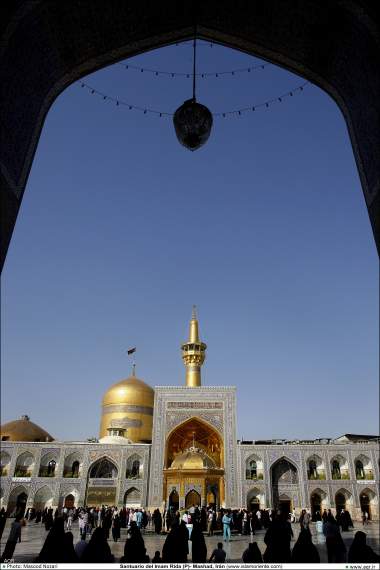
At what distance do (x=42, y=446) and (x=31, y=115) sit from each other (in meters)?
21.0

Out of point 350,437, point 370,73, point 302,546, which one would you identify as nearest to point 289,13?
point 370,73

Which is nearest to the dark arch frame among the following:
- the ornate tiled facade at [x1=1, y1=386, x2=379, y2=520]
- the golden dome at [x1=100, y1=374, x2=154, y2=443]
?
the ornate tiled facade at [x1=1, y1=386, x2=379, y2=520]

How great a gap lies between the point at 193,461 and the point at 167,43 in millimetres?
17956

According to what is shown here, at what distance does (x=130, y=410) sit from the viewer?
29.3 meters

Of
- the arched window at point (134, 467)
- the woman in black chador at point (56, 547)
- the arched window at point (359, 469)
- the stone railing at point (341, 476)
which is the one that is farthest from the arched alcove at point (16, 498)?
the woman in black chador at point (56, 547)

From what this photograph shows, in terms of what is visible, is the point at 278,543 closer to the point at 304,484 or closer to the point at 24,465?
the point at 304,484

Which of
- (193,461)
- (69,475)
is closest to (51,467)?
(69,475)

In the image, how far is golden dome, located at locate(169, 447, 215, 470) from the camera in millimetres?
20078

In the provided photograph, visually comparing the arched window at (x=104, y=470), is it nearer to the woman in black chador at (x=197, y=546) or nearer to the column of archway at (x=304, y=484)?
the column of archway at (x=304, y=484)

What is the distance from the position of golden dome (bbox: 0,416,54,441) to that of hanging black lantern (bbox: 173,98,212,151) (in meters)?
26.1

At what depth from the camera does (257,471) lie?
75.1 ft

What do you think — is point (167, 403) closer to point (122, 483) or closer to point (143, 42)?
point (122, 483)

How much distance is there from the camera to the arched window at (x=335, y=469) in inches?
905

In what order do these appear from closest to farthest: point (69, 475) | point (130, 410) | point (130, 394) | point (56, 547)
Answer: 1. point (56, 547)
2. point (69, 475)
3. point (130, 410)
4. point (130, 394)
